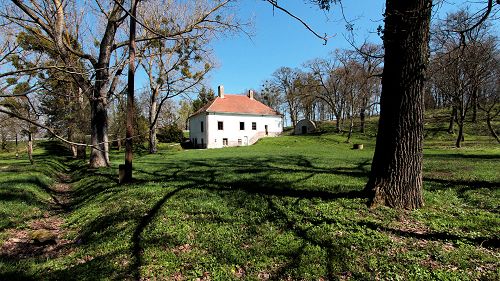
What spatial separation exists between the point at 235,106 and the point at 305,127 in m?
13.7

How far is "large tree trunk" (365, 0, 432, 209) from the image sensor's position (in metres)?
6.27

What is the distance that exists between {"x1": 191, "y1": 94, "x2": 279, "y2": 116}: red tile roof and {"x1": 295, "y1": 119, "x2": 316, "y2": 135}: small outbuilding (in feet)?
19.5

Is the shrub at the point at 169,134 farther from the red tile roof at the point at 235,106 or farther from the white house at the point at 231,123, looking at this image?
the red tile roof at the point at 235,106

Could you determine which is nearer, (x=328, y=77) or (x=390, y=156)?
(x=390, y=156)

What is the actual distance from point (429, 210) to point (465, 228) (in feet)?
2.98

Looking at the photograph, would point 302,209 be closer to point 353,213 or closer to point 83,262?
point 353,213

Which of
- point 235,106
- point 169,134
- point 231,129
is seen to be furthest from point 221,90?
point 169,134

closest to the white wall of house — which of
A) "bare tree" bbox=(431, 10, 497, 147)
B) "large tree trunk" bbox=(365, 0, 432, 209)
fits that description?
"bare tree" bbox=(431, 10, 497, 147)

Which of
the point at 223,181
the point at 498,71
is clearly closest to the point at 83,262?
the point at 223,181

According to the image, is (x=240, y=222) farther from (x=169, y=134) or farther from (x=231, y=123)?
(x=169, y=134)

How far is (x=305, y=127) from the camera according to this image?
55.8 m

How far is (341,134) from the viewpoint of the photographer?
1854 inches

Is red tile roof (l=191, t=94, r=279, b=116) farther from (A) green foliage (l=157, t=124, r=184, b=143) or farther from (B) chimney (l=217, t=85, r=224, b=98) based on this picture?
(A) green foliage (l=157, t=124, r=184, b=143)

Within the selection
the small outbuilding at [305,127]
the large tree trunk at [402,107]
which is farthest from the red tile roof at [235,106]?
the large tree trunk at [402,107]
